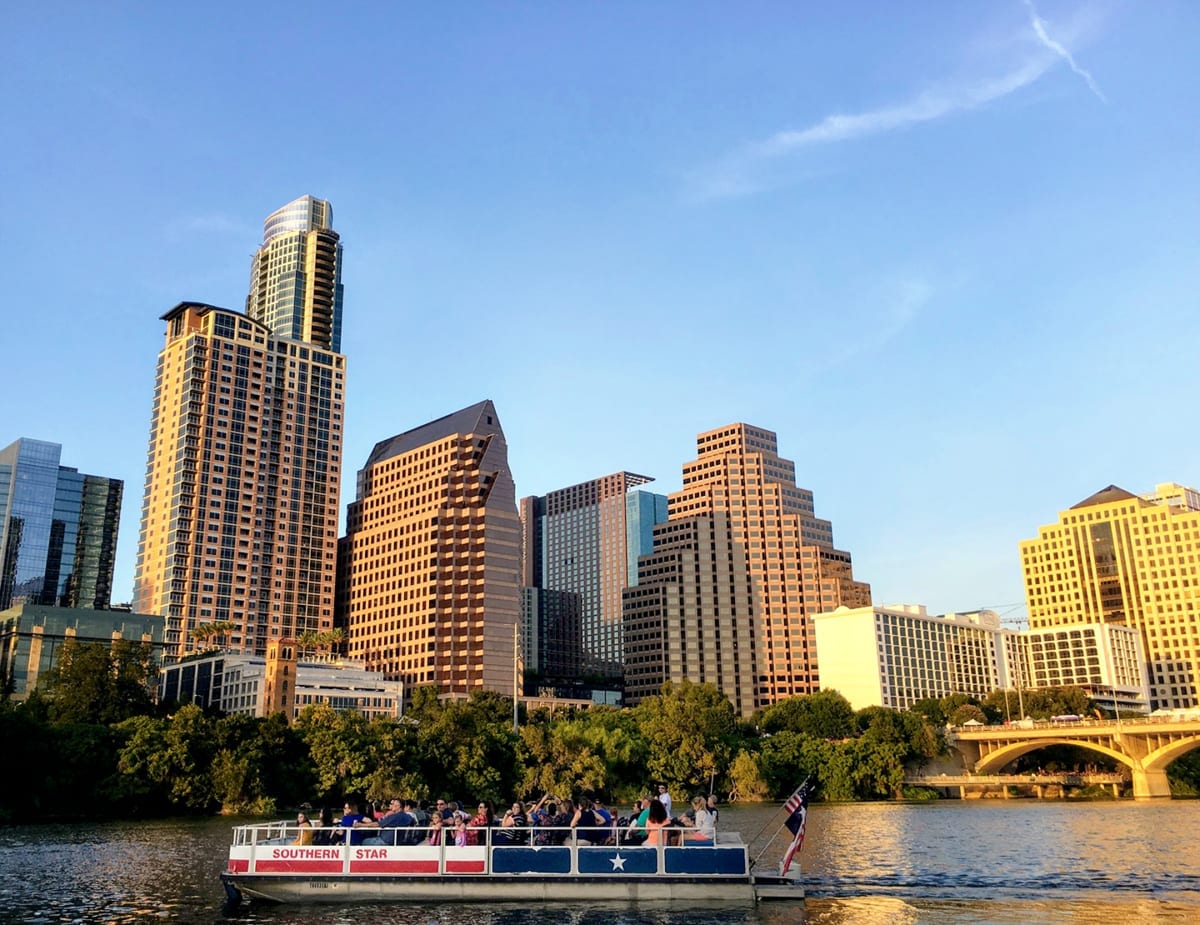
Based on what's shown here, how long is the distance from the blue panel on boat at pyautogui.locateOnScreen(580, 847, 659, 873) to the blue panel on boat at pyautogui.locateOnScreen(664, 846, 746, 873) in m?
0.78

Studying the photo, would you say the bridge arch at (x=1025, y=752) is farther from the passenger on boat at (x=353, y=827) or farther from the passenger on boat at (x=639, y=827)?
the passenger on boat at (x=353, y=827)

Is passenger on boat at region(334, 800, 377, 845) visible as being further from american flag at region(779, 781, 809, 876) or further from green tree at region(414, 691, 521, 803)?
green tree at region(414, 691, 521, 803)

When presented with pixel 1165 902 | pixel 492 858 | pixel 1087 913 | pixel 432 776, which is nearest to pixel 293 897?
pixel 492 858

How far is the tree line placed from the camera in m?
113

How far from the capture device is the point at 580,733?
471 ft

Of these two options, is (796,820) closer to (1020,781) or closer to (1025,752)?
(1020,781)

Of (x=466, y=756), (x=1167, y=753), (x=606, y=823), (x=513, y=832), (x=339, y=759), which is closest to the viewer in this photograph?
(x=513, y=832)

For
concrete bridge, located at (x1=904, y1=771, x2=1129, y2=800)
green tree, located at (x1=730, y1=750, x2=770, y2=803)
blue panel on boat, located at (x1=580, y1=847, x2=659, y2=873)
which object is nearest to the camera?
blue panel on boat, located at (x1=580, y1=847, x2=659, y2=873)

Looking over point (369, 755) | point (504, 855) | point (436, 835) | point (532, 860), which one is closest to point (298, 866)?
point (436, 835)

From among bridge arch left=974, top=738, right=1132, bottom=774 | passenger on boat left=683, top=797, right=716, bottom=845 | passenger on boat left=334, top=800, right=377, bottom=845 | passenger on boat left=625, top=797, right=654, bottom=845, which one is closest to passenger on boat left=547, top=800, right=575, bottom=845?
passenger on boat left=625, top=797, right=654, bottom=845

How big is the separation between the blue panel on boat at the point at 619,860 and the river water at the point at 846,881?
1.54m

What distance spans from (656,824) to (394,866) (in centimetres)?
1175

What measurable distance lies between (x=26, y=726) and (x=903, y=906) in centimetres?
10123

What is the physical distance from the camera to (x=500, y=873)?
46.9 meters
